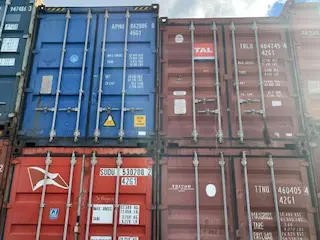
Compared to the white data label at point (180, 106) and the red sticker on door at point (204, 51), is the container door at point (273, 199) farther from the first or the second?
the red sticker on door at point (204, 51)

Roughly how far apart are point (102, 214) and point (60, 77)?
3.14m

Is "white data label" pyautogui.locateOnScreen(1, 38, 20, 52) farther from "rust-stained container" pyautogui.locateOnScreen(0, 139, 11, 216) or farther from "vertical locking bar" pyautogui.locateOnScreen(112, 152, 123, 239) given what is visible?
"vertical locking bar" pyautogui.locateOnScreen(112, 152, 123, 239)

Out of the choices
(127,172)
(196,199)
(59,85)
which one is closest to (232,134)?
(196,199)

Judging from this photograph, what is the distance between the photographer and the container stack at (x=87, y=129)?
6.66 meters

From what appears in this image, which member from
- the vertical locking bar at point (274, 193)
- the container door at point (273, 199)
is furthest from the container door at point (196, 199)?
the vertical locking bar at point (274, 193)

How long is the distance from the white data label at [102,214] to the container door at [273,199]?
2.40 meters

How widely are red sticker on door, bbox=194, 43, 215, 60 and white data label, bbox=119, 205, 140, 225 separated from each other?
3586mm

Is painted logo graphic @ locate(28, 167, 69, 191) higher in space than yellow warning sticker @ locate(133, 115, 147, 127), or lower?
lower

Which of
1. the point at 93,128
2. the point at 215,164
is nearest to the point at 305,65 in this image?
the point at 215,164

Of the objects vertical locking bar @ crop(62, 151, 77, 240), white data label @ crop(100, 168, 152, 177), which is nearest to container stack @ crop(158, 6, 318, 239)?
white data label @ crop(100, 168, 152, 177)

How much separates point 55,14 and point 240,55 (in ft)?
14.8

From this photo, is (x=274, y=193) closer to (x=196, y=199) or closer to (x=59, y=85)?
(x=196, y=199)

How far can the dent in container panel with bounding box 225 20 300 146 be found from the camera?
7344 mm

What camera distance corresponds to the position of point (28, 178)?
22.9ft
